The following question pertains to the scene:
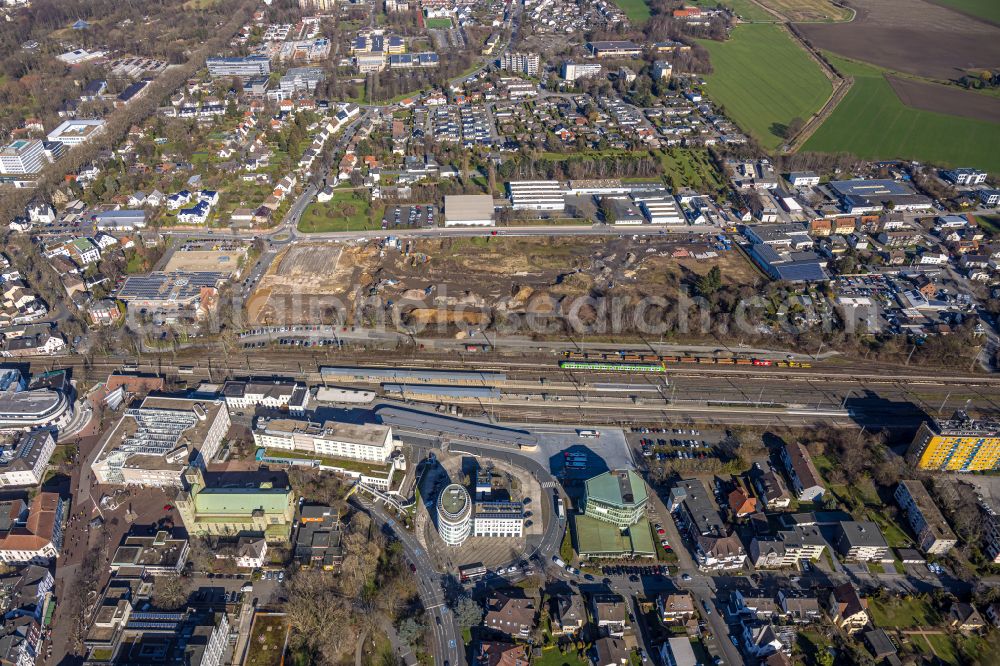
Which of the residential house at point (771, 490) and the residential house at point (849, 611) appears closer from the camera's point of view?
the residential house at point (849, 611)

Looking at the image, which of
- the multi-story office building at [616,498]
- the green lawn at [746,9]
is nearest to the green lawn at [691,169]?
the multi-story office building at [616,498]

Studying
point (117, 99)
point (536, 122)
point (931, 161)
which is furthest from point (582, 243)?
point (117, 99)

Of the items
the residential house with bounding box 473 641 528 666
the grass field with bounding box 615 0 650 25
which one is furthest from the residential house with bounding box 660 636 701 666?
the grass field with bounding box 615 0 650 25

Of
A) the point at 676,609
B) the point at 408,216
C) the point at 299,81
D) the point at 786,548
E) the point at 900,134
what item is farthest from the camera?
the point at 299,81

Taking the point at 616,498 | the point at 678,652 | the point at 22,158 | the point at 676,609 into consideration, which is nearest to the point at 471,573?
the point at 616,498

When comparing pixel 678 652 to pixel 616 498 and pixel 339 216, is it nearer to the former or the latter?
pixel 616 498

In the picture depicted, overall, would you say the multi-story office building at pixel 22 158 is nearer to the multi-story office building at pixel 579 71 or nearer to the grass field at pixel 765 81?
the multi-story office building at pixel 579 71
